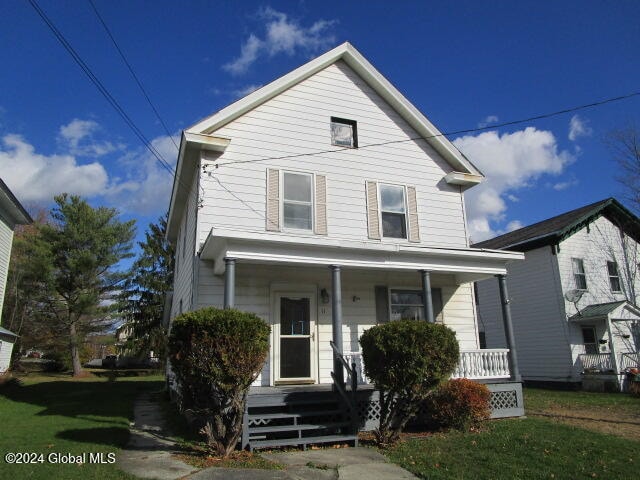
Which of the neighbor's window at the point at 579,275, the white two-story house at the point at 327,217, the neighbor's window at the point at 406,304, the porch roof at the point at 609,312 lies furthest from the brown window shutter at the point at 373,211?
the neighbor's window at the point at 579,275

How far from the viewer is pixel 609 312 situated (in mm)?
16844

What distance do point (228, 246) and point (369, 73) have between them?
676 cm

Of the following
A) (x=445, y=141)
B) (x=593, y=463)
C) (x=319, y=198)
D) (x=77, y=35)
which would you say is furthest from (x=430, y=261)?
(x=77, y=35)

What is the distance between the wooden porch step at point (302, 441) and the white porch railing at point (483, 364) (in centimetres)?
353

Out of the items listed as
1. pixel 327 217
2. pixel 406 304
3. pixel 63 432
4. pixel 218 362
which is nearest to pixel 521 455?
pixel 218 362

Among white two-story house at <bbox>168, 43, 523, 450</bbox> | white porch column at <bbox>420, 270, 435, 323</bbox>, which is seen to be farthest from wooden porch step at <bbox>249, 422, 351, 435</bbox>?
white porch column at <bbox>420, 270, 435, 323</bbox>

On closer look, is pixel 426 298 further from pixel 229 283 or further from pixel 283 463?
pixel 283 463

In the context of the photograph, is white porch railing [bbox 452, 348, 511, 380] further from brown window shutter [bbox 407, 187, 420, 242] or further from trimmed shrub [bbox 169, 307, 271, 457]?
trimmed shrub [bbox 169, 307, 271, 457]

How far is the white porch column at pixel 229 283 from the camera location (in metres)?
8.34

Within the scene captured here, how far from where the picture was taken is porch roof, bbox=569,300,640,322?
17.0 m

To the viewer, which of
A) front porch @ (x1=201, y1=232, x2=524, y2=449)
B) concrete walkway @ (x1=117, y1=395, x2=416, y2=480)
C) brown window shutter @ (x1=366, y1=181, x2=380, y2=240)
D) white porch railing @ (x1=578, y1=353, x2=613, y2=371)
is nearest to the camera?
concrete walkway @ (x1=117, y1=395, x2=416, y2=480)

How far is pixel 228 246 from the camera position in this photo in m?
8.58

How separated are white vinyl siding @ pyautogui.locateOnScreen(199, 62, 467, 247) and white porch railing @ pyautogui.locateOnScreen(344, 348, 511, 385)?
3041 mm

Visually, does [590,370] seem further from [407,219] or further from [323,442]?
[323,442]
